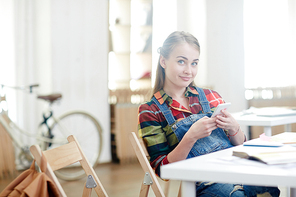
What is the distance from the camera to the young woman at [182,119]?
1251 mm

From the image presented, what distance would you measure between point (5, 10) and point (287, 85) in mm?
3551

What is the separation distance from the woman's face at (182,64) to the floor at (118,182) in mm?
1528

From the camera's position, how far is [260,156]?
927 millimetres

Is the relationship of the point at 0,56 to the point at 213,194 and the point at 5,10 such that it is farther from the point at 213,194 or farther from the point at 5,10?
the point at 213,194

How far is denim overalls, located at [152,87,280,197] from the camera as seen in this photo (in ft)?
3.72

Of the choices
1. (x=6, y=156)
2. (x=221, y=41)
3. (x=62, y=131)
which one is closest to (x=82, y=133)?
(x=62, y=131)

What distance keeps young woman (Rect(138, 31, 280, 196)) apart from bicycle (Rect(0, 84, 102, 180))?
193 cm

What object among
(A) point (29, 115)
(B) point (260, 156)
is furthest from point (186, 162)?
(A) point (29, 115)

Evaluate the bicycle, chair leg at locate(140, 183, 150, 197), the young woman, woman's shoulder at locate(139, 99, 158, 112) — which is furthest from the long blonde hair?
the bicycle

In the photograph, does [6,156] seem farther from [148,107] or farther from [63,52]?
[148,107]

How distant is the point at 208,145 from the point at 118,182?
2043 millimetres

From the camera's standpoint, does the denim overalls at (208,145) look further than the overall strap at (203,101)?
No

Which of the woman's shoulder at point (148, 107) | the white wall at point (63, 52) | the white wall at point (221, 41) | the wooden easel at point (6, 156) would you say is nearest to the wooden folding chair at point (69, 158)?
the woman's shoulder at point (148, 107)

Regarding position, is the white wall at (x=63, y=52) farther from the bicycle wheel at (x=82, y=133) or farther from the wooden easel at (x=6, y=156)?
the wooden easel at (x=6, y=156)
